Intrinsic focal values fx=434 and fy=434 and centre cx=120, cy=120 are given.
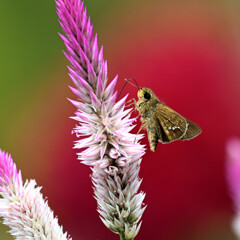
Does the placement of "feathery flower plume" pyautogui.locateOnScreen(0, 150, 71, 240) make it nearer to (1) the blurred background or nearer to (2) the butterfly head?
(2) the butterfly head

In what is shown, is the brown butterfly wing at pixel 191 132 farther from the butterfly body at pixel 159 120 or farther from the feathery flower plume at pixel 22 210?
the feathery flower plume at pixel 22 210

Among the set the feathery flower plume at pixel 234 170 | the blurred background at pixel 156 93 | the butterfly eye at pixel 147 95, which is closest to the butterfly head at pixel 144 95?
the butterfly eye at pixel 147 95

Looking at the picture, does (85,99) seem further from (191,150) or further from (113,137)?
(191,150)

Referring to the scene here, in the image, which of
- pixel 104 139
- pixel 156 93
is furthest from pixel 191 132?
pixel 156 93

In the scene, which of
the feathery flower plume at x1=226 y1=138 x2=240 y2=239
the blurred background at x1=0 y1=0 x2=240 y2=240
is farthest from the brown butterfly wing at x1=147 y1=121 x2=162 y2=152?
the blurred background at x1=0 y1=0 x2=240 y2=240

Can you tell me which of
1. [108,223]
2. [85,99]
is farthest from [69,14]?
[108,223]

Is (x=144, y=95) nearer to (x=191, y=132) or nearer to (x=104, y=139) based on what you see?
(x=191, y=132)
